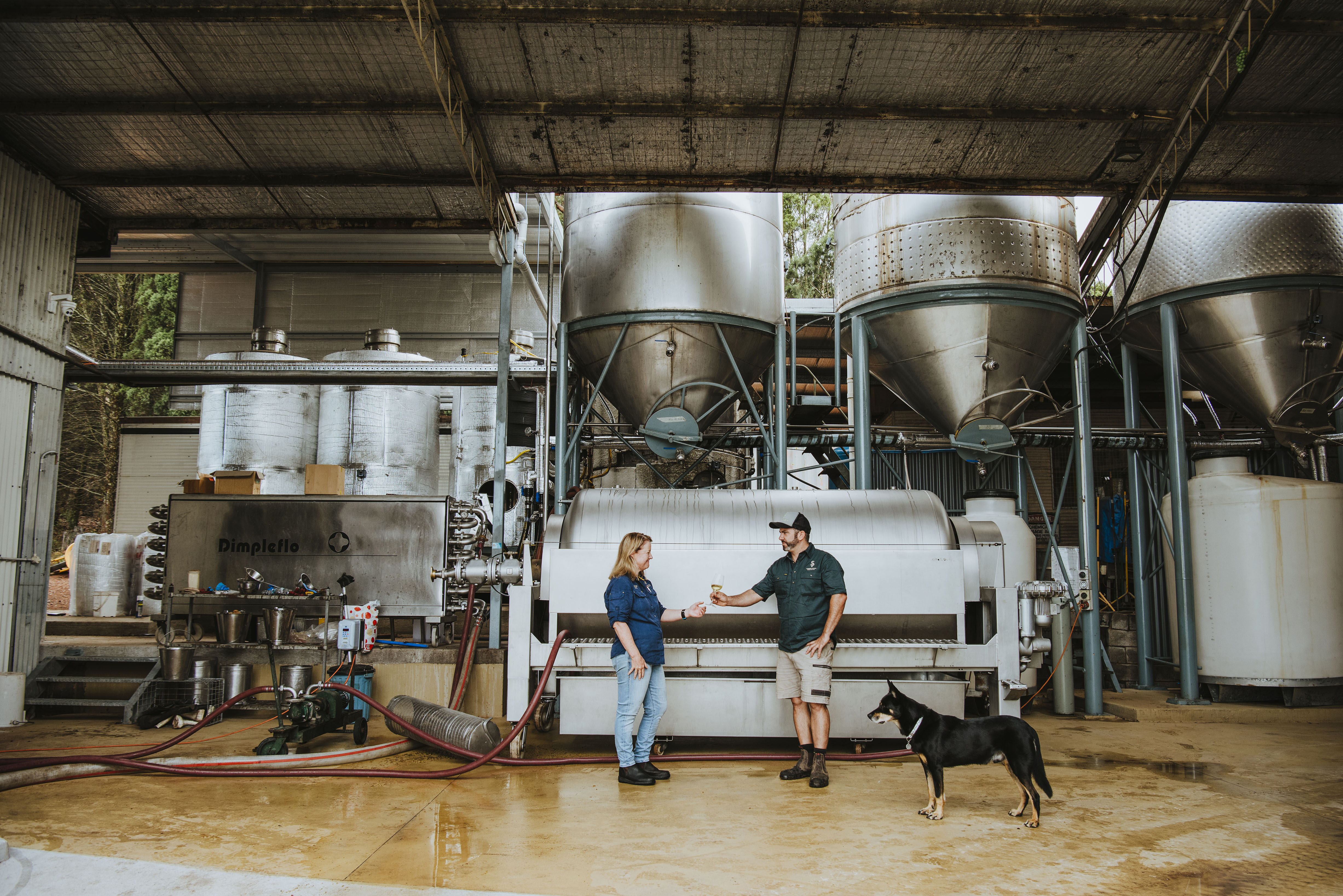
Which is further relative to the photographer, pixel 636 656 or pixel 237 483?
pixel 237 483

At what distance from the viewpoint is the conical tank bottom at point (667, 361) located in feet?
31.6

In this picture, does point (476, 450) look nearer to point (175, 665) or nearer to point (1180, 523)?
point (175, 665)

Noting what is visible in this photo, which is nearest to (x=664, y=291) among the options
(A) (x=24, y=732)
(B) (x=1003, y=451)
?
(B) (x=1003, y=451)

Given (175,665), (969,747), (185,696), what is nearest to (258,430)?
(175,665)

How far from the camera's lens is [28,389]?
8.30 metres

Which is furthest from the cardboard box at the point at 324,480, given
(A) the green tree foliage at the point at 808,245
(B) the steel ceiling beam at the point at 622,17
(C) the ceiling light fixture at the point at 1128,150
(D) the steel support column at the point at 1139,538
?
(A) the green tree foliage at the point at 808,245

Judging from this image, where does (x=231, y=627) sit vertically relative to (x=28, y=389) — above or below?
below

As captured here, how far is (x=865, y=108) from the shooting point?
24.8 ft

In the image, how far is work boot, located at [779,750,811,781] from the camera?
231 inches

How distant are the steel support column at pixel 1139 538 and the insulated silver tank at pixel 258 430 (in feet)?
44.4


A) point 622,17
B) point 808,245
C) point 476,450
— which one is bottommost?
point 476,450

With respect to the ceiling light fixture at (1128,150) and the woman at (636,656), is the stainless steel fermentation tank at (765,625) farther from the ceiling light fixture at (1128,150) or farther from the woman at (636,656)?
the ceiling light fixture at (1128,150)

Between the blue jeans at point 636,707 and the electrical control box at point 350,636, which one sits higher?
the electrical control box at point 350,636

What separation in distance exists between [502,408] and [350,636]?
322 centimetres
